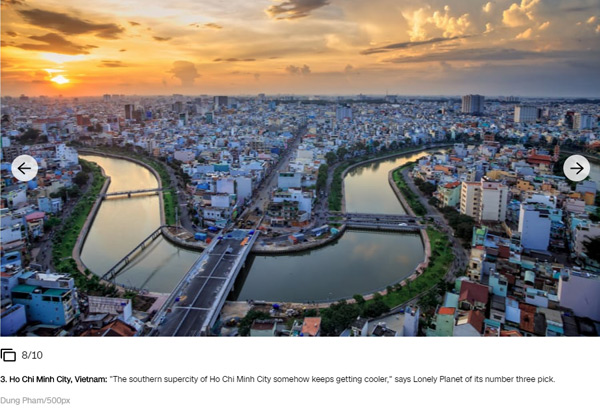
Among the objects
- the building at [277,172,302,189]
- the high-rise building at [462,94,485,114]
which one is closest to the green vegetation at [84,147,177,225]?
the building at [277,172,302,189]

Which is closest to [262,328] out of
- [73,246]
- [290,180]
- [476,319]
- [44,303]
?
[476,319]

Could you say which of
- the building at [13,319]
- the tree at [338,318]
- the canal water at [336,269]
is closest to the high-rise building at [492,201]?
the canal water at [336,269]

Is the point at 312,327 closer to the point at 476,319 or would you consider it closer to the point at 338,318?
the point at 338,318

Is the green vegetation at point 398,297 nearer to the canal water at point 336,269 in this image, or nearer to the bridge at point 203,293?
the canal water at point 336,269

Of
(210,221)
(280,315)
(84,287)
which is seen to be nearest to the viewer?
(280,315)
